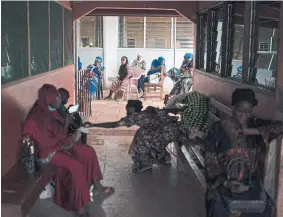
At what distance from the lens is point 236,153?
10.6 ft

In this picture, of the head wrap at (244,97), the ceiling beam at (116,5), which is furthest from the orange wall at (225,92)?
the ceiling beam at (116,5)

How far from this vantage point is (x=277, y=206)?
3145 millimetres

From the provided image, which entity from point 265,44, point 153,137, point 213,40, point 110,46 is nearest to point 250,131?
point 265,44

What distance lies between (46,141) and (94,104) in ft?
26.9

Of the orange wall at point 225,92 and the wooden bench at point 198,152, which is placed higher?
the orange wall at point 225,92

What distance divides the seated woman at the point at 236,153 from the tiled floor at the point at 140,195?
108cm

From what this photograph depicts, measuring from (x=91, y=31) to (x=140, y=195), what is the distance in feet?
39.5

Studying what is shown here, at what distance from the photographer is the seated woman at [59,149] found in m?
3.79

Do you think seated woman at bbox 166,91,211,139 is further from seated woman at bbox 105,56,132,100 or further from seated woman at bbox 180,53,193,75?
seated woman at bbox 105,56,132,100

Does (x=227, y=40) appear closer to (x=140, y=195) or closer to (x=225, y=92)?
(x=225, y=92)

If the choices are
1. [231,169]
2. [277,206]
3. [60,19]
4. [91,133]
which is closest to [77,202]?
[231,169]

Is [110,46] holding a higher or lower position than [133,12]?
lower

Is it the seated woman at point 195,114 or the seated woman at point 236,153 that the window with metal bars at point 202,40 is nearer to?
the seated woman at point 195,114

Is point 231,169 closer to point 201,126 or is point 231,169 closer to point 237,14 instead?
point 201,126
